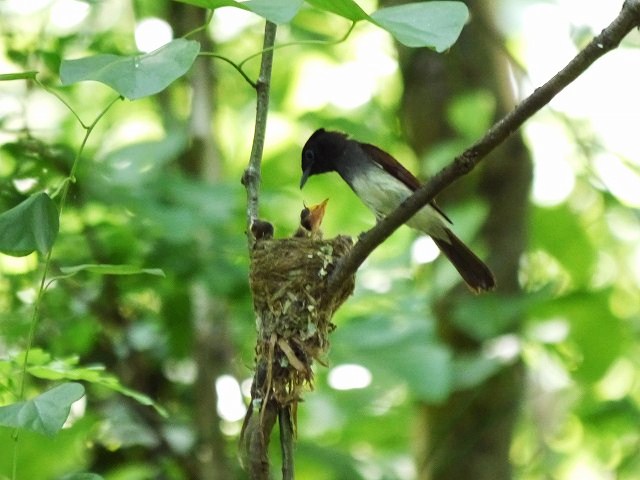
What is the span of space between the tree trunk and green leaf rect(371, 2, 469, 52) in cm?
362

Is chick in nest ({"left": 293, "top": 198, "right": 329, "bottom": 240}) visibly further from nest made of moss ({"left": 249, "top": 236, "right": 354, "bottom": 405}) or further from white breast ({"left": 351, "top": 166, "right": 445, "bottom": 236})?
nest made of moss ({"left": 249, "top": 236, "right": 354, "bottom": 405})

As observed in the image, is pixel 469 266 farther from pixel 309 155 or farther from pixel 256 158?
pixel 256 158

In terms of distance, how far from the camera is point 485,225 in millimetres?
6316

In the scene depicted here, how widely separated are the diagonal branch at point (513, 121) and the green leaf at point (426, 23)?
23 centimetres

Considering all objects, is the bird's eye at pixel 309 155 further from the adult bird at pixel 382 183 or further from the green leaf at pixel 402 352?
the green leaf at pixel 402 352

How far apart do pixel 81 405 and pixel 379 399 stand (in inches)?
60.9

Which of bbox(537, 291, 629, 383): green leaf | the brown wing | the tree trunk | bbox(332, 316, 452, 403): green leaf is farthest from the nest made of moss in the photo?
the tree trunk

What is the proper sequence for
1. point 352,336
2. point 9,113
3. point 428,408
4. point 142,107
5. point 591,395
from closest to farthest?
point 9,113
point 352,336
point 591,395
point 428,408
point 142,107

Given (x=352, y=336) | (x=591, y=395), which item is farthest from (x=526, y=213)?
(x=352, y=336)

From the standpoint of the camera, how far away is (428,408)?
20.7 ft

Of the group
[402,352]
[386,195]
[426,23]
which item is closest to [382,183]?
[386,195]

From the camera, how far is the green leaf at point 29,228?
2.13 m

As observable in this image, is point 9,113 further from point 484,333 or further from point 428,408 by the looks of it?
→ point 428,408

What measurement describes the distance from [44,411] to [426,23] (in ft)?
3.59
